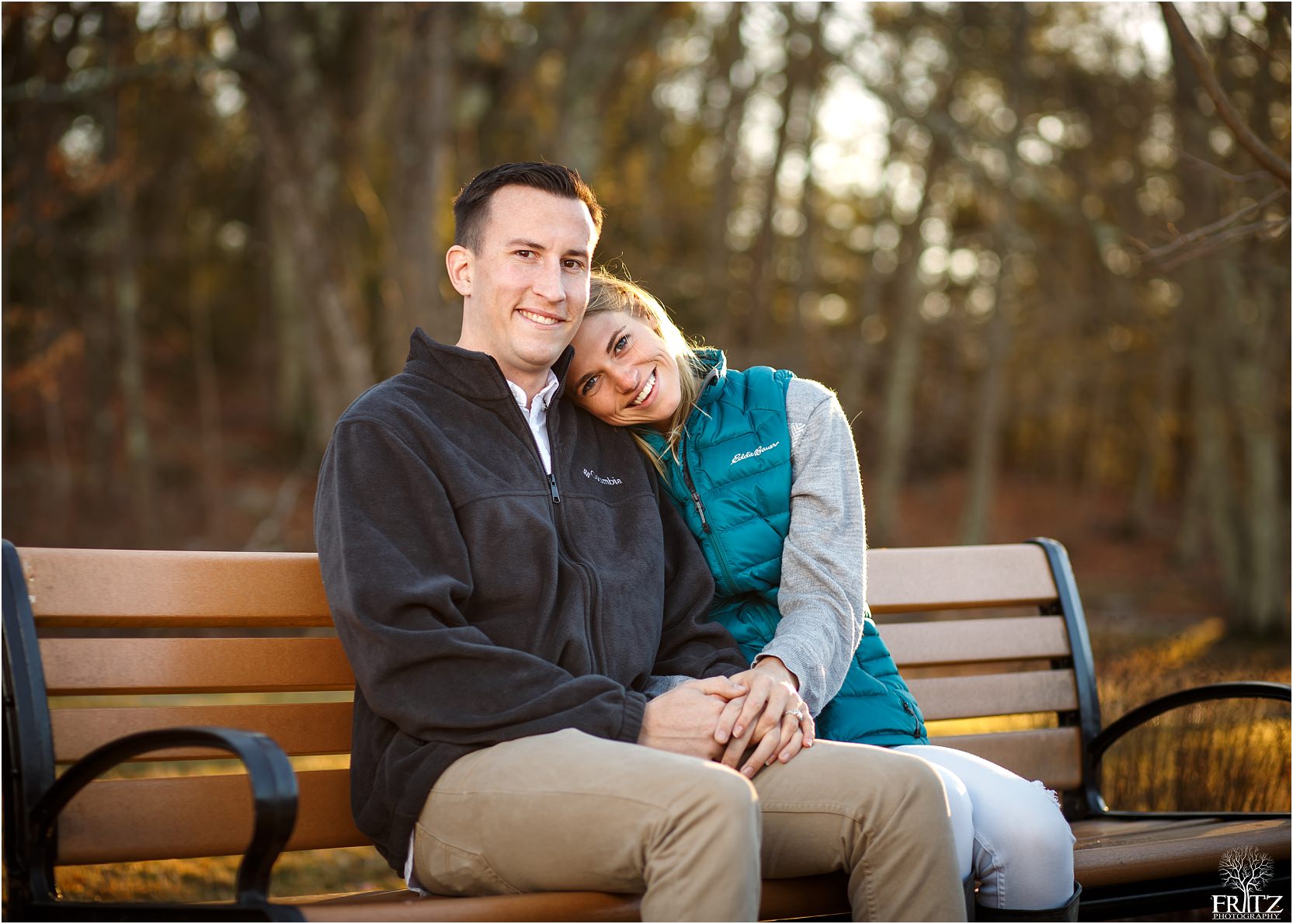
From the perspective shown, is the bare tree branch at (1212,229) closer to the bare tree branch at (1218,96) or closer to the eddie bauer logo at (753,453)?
the bare tree branch at (1218,96)

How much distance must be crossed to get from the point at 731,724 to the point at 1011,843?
688 millimetres

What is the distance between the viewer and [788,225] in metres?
24.0

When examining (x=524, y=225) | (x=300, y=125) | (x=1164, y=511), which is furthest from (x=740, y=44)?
(x=1164, y=511)

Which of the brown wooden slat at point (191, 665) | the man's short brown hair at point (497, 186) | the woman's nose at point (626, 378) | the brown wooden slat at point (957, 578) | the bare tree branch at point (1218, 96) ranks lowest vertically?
the brown wooden slat at point (191, 665)

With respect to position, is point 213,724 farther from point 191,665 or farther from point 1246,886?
point 1246,886

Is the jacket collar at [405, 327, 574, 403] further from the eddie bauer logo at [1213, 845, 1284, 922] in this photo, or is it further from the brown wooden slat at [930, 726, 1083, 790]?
the eddie bauer logo at [1213, 845, 1284, 922]

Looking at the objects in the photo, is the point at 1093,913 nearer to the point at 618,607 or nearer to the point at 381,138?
the point at 618,607

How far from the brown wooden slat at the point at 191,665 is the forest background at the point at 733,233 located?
2.98 metres

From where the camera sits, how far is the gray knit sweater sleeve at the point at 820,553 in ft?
9.93

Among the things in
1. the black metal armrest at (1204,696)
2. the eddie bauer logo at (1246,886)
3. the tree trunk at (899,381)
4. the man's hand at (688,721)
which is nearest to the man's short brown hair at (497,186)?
the man's hand at (688,721)

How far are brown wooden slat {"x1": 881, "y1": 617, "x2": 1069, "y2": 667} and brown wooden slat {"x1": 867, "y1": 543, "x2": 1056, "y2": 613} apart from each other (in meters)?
0.06

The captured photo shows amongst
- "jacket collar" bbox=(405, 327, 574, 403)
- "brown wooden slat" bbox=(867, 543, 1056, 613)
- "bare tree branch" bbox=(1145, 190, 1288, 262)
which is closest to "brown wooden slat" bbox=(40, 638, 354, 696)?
"jacket collar" bbox=(405, 327, 574, 403)

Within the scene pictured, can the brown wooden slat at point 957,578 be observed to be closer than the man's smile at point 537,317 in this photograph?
No

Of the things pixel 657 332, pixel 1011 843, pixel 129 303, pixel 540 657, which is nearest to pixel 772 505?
pixel 657 332
